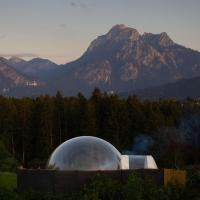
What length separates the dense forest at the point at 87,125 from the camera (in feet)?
221

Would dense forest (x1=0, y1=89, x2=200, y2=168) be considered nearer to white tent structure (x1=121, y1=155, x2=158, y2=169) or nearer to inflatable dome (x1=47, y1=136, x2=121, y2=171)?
white tent structure (x1=121, y1=155, x2=158, y2=169)

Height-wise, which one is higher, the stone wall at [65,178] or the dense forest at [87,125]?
the dense forest at [87,125]

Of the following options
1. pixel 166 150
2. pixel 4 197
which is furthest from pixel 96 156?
pixel 166 150

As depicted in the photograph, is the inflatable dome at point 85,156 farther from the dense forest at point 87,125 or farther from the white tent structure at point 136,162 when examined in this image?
the dense forest at point 87,125

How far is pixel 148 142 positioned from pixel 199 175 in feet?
124

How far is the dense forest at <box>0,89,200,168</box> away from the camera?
221 feet

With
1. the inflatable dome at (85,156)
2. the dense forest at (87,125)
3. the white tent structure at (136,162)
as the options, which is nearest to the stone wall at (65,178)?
the inflatable dome at (85,156)

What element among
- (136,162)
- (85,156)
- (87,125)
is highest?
(87,125)

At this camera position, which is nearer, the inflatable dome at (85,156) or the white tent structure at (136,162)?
the inflatable dome at (85,156)

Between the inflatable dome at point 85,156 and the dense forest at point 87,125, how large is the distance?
37.3 metres

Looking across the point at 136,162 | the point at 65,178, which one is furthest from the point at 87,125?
the point at 65,178

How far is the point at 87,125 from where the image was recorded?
68.1 meters

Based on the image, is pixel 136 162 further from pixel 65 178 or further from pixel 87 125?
pixel 87 125

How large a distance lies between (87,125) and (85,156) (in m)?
41.2
